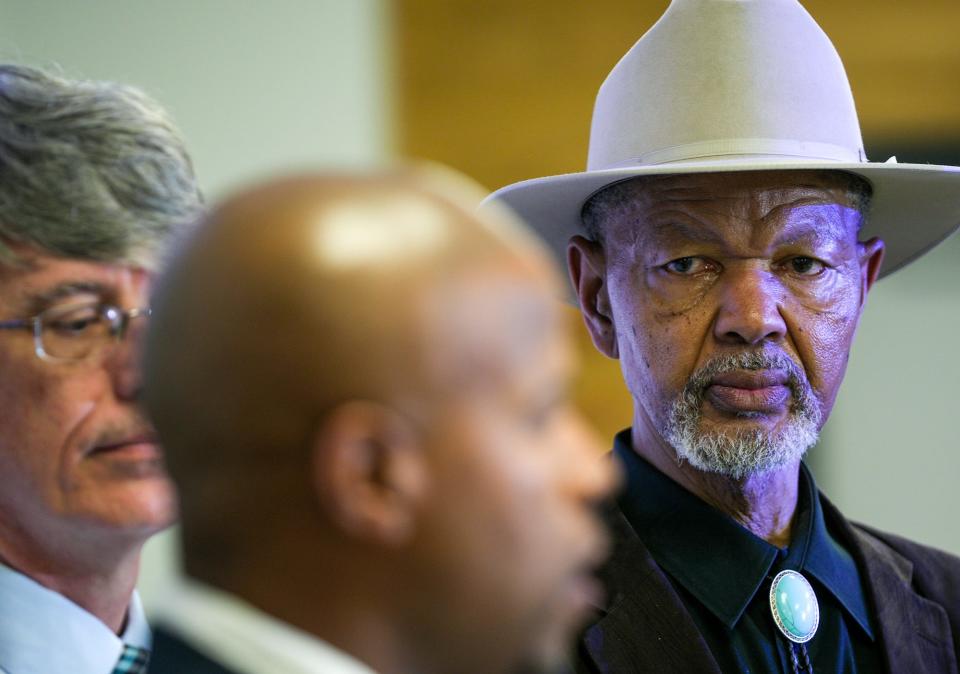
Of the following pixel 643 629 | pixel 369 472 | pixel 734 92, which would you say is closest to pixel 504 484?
pixel 369 472

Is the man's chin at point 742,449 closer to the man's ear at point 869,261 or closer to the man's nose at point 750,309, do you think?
the man's nose at point 750,309

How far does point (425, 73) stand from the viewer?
3.21 m

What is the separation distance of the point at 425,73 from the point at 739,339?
6.43 feet

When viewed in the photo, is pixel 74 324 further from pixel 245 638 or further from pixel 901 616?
pixel 901 616

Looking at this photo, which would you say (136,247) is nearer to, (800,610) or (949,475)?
(800,610)

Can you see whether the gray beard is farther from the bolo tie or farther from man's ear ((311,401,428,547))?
man's ear ((311,401,428,547))

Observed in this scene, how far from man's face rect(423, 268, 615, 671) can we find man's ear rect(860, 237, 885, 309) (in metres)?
0.95

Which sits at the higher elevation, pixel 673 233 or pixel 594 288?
pixel 673 233

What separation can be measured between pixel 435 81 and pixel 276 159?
1.47ft

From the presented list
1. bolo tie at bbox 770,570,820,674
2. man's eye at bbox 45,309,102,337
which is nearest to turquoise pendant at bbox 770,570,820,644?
→ bolo tie at bbox 770,570,820,674

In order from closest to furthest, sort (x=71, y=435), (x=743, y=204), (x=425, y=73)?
(x=71, y=435) < (x=743, y=204) < (x=425, y=73)

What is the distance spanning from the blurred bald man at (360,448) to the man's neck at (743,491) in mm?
808

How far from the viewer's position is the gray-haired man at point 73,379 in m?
1.12

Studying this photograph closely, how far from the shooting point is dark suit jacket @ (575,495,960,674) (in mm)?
1322
